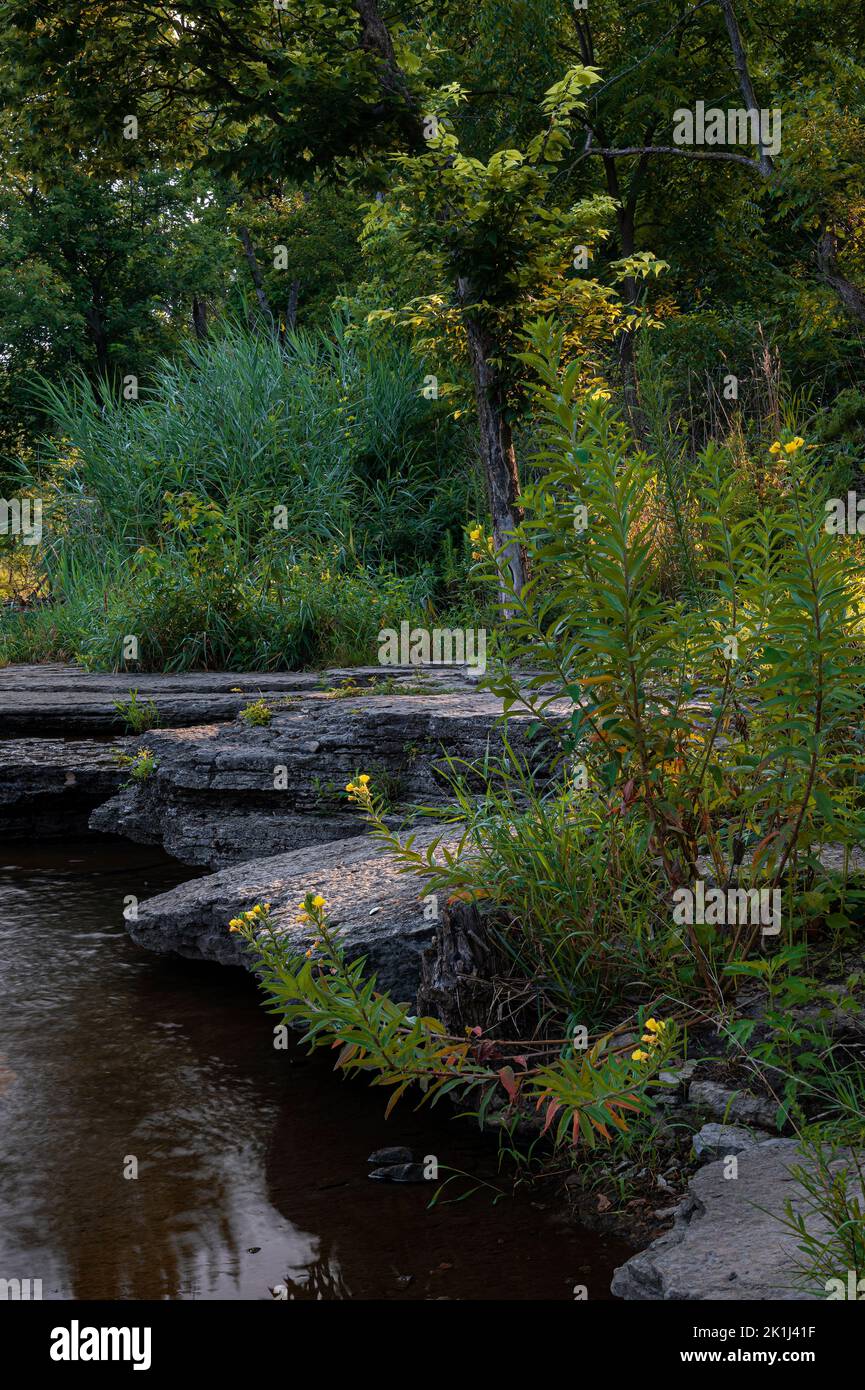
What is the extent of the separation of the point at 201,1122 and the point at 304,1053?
570 millimetres

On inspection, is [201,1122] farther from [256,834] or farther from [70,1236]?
→ [256,834]

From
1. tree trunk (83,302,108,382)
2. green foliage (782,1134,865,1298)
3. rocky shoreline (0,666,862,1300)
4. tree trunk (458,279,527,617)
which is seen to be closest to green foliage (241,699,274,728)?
rocky shoreline (0,666,862,1300)

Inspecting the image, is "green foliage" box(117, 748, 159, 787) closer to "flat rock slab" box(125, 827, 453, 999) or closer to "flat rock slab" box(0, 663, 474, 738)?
"flat rock slab" box(0, 663, 474, 738)

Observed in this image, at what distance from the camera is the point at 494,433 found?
8531 millimetres

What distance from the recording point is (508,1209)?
294cm

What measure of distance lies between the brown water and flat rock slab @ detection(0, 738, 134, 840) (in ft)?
7.59

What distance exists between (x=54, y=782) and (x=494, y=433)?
3.97 m

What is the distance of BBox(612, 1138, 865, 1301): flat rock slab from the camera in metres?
2.11

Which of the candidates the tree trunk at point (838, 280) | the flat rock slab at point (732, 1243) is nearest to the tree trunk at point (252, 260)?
the tree trunk at point (838, 280)

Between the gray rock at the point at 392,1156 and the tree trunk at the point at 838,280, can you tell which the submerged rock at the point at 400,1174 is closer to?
the gray rock at the point at 392,1156

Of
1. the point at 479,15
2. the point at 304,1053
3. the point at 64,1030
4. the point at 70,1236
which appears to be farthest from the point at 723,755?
the point at 479,15

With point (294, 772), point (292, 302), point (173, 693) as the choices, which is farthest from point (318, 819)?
point (292, 302)

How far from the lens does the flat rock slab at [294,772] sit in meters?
5.80

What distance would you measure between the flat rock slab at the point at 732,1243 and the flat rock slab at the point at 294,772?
3148mm
